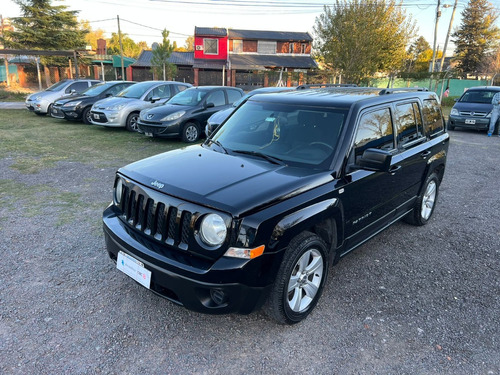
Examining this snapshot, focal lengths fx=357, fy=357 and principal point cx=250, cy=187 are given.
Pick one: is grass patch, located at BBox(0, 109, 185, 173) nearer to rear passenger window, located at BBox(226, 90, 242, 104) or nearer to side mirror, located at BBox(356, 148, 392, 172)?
rear passenger window, located at BBox(226, 90, 242, 104)

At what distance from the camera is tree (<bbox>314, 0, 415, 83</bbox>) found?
23625 millimetres

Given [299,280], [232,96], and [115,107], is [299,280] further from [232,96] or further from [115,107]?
[115,107]

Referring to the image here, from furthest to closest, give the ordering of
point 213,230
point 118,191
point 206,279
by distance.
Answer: point 118,191
point 213,230
point 206,279

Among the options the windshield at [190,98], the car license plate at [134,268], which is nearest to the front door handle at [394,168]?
the car license plate at [134,268]

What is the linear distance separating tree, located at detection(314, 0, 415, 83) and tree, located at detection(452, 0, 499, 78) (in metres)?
26.0

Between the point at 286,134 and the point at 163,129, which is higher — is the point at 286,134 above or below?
above

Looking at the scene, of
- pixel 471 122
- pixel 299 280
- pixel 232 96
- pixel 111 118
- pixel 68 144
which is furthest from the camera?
pixel 471 122

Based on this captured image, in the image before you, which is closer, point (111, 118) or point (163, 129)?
point (163, 129)

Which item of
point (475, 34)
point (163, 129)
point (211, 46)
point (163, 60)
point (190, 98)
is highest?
point (475, 34)

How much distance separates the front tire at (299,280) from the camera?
8.61ft

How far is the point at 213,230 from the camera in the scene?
2471 millimetres

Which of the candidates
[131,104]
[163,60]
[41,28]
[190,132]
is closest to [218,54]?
[163,60]

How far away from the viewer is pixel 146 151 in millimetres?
9016

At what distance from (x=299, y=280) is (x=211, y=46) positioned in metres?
40.5
